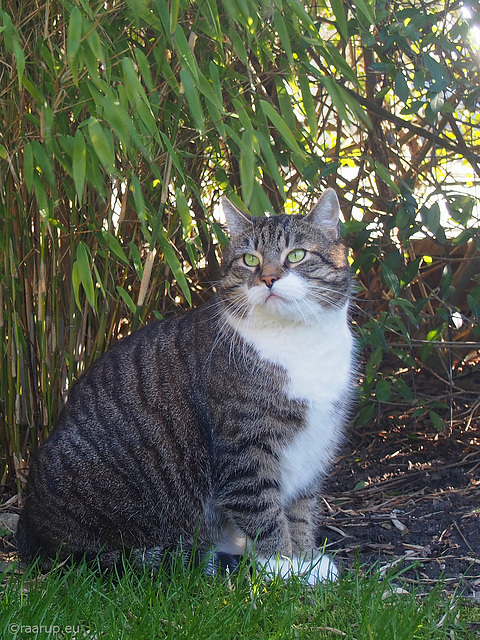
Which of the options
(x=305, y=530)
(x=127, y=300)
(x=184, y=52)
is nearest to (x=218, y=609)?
(x=305, y=530)

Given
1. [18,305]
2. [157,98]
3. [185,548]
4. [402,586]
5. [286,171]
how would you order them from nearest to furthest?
[402,586] < [185,548] < [157,98] < [18,305] < [286,171]

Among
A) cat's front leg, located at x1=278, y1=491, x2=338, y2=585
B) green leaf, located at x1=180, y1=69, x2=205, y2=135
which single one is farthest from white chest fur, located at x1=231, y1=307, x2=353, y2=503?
green leaf, located at x1=180, y1=69, x2=205, y2=135

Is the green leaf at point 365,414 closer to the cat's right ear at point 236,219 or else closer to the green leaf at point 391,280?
the green leaf at point 391,280

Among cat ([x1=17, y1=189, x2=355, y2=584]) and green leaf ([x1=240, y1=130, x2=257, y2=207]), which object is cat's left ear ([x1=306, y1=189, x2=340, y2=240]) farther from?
green leaf ([x1=240, y1=130, x2=257, y2=207])

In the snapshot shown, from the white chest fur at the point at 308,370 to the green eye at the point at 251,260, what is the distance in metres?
0.25

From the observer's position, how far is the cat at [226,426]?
280 cm

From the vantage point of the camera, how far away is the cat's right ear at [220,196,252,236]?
309 cm

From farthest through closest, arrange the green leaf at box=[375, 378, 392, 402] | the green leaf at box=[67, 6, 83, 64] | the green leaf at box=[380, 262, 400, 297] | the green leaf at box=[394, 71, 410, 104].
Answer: the green leaf at box=[375, 378, 392, 402] < the green leaf at box=[380, 262, 400, 297] < the green leaf at box=[394, 71, 410, 104] < the green leaf at box=[67, 6, 83, 64]

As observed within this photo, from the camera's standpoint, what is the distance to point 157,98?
2984 mm

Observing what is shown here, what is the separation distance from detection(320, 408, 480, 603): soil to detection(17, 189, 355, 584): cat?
307 millimetres

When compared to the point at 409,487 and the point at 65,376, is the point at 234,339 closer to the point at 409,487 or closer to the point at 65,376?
the point at 65,376

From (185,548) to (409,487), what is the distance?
142cm

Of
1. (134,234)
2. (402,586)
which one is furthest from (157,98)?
(402,586)

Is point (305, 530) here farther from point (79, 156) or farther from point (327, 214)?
point (79, 156)
